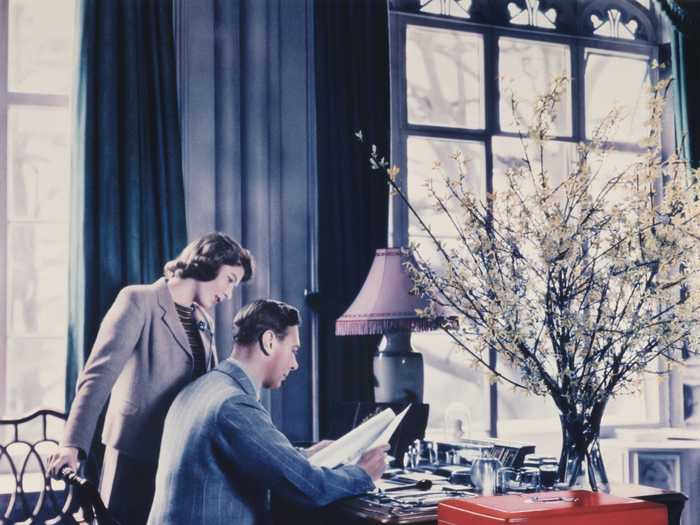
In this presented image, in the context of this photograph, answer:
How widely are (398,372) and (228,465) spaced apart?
1.30 meters

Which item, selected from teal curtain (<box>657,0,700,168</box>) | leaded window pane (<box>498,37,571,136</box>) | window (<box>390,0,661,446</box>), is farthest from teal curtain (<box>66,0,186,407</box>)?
teal curtain (<box>657,0,700,168</box>)

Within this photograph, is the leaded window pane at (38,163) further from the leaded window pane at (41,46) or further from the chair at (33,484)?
the chair at (33,484)

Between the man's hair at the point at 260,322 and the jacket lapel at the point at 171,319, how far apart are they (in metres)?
0.69

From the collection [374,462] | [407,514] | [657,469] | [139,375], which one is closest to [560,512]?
[407,514]

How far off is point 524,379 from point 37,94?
9.11 feet

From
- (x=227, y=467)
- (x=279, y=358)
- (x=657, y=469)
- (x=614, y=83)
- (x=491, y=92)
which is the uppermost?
(x=614, y=83)

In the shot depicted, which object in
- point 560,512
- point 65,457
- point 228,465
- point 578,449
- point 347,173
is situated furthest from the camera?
point 347,173

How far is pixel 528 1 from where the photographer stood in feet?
15.9

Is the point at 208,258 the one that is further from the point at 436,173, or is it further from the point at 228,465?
the point at 436,173

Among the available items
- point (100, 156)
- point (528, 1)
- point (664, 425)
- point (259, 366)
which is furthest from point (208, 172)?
point (664, 425)

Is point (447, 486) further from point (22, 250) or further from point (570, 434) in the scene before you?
point (22, 250)

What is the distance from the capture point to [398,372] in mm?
3357

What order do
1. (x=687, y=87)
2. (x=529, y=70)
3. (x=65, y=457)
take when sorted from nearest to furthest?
(x=65, y=457) → (x=687, y=87) → (x=529, y=70)

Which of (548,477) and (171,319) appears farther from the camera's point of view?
(171,319)
